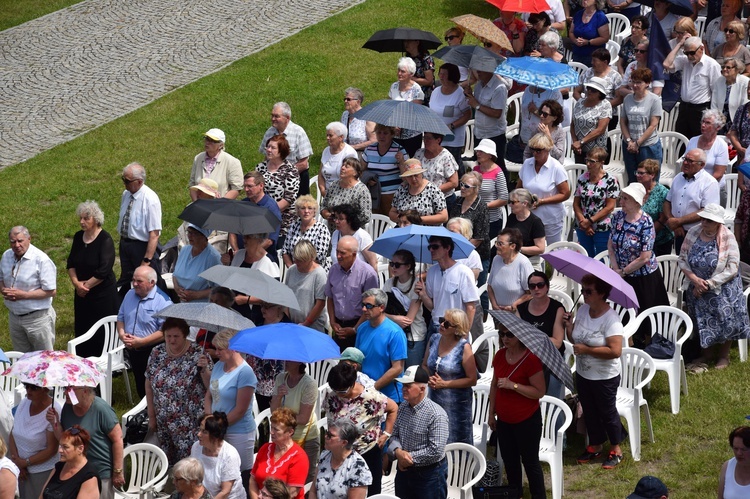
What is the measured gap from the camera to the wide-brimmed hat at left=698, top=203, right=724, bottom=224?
1070 centimetres

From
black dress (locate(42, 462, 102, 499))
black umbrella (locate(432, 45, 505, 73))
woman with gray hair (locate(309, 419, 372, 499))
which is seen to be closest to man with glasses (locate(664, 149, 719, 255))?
black umbrella (locate(432, 45, 505, 73))

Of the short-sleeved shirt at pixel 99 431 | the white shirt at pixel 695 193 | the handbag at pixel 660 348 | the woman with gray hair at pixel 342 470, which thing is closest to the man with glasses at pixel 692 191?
the white shirt at pixel 695 193

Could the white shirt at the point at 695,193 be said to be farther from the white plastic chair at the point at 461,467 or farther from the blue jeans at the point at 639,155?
the white plastic chair at the point at 461,467

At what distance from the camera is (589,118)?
13.6 m

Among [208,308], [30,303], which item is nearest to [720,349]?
[208,308]

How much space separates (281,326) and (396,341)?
0.96 meters

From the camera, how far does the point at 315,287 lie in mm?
10828

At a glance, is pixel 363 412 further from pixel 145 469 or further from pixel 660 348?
pixel 660 348

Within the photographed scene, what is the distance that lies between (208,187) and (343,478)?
16.4ft

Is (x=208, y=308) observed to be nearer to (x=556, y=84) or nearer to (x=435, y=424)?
(x=435, y=424)

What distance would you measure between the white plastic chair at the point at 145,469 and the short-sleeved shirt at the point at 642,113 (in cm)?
686

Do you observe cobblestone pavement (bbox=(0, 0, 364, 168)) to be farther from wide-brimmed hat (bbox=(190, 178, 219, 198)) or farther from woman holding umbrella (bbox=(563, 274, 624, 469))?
woman holding umbrella (bbox=(563, 274, 624, 469))

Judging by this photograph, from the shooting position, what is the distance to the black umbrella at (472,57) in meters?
13.8

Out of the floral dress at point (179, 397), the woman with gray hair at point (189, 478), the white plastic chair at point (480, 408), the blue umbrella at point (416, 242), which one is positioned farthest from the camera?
the blue umbrella at point (416, 242)
